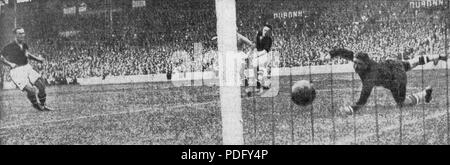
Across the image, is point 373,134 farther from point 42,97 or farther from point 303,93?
point 42,97

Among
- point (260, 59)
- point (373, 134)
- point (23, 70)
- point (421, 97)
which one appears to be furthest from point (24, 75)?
point (421, 97)

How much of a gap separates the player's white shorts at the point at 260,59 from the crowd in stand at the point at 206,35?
0.10 metres

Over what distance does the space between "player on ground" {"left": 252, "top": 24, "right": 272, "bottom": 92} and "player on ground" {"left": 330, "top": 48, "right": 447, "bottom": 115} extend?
0.41 m

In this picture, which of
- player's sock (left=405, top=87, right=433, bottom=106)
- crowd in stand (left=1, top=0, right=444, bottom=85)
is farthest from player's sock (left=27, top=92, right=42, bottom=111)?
player's sock (left=405, top=87, right=433, bottom=106)

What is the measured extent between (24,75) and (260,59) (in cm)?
150

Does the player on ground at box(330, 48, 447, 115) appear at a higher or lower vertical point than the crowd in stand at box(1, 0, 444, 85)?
lower

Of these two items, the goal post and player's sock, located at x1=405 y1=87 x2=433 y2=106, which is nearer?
the goal post

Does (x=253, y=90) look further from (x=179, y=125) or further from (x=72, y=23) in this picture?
(x=72, y=23)

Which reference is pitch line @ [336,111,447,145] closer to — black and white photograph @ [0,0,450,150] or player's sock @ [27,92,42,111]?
black and white photograph @ [0,0,450,150]

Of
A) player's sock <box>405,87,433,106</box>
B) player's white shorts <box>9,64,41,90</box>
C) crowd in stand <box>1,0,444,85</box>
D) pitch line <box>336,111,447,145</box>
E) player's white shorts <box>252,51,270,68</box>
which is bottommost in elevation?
pitch line <box>336,111,447,145</box>

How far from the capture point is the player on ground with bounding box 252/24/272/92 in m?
2.93

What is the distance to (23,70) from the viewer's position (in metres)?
3.17

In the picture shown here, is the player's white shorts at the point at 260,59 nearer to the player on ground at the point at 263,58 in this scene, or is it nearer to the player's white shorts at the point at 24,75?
the player on ground at the point at 263,58
